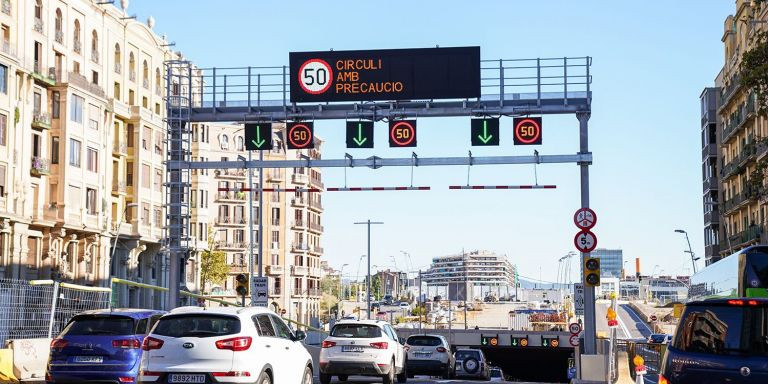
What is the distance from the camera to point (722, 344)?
11.8 meters

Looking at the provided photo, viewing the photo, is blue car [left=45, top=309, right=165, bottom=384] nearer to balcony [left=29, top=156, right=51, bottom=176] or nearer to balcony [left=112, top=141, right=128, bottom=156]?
balcony [left=29, top=156, right=51, bottom=176]

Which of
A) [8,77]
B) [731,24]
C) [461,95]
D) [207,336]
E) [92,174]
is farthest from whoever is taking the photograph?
[731,24]

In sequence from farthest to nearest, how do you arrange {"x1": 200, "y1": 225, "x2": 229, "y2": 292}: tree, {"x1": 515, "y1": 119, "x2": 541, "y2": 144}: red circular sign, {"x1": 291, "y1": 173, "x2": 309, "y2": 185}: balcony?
{"x1": 291, "y1": 173, "x2": 309, "y2": 185}: balcony < {"x1": 200, "y1": 225, "x2": 229, "y2": 292}: tree < {"x1": 515, "y1": 119, "x2": 541, "y2": 144}: red circular sign

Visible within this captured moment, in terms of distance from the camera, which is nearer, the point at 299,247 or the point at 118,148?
the point at 118,148

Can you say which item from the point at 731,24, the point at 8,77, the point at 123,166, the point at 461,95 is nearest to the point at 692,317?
the point at 461,95

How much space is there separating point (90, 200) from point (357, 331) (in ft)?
154

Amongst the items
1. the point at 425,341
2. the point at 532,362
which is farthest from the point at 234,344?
the point at 532,362

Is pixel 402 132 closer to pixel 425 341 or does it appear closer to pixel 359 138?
pixel 359 138

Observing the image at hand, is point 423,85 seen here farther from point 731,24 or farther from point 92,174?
point 731,24

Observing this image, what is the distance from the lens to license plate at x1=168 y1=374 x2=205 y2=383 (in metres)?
15.3

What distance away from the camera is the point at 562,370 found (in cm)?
9694

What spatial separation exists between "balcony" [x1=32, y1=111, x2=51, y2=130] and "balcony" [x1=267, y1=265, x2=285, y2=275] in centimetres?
6162

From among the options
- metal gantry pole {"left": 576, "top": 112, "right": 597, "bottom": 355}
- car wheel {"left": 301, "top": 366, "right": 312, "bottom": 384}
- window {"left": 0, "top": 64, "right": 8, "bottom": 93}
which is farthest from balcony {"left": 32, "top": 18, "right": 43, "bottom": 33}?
car wheel {"left": 301, "top": 366, "right": 312, "bottom": 384}

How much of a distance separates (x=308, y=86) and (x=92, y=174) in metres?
40.6
